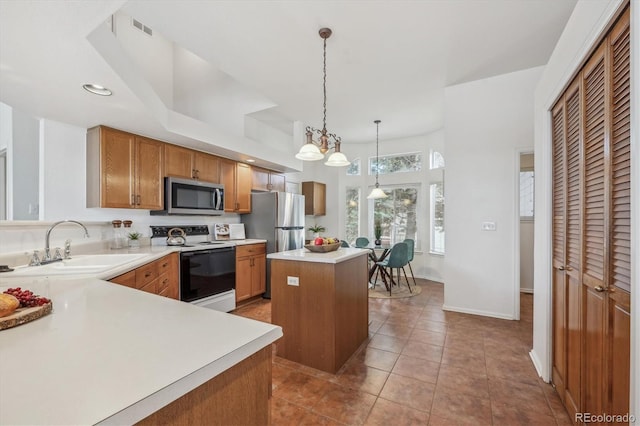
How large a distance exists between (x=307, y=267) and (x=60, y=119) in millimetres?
2668

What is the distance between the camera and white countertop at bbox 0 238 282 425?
475 millimetres

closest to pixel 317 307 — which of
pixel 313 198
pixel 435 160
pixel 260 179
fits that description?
pixel 260 179

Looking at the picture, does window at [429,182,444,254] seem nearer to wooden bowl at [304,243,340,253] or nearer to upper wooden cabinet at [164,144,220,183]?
wooden bowl at [304,243,340,253]

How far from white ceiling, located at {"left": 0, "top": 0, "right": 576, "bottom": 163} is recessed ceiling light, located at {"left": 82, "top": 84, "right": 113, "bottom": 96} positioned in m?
0.05

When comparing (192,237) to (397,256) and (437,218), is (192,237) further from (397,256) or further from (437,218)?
(437,218)

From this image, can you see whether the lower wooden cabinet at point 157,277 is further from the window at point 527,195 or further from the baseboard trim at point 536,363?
the window at point 527,195

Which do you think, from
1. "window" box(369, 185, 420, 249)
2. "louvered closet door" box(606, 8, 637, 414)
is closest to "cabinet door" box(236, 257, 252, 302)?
"window" box(369, 185, 420, 249)

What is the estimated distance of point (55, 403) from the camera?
471 mm

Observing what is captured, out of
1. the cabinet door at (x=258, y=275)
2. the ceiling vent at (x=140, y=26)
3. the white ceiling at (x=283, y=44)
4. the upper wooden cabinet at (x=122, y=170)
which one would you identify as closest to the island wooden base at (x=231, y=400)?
the white ceiling at (x=283, y=44)

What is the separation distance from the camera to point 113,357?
64cm

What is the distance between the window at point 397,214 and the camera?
5727 mm

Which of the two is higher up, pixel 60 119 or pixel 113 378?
pixel 60 119

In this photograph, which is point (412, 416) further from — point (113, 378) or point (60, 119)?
point (60, 119)

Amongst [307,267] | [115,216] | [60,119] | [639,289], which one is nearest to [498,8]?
[639,289]
